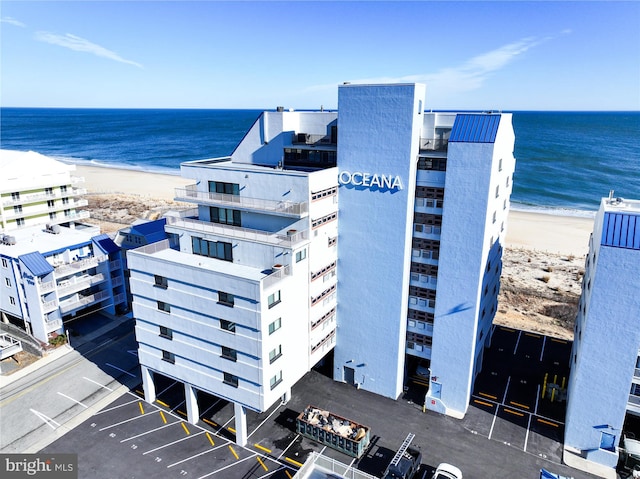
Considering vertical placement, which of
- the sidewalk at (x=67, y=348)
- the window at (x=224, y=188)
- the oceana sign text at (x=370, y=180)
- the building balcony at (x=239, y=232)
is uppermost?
the oceana sign text at (x=370, y=180)

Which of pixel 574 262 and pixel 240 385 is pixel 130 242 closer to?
pixel 240 385

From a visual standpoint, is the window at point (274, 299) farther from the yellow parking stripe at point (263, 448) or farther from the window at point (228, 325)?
the yellow parking stripe at point (263, 448)

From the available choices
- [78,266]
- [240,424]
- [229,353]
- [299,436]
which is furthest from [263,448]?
[78,266]

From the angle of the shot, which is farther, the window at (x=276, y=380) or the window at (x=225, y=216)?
the window at (x=225, y=216)

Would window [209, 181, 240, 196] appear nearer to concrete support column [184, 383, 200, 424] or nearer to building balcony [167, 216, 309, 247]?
building balcony [167, 216, 309, 247]

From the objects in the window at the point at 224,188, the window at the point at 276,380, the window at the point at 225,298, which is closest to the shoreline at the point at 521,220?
the window at the point at 276,380
